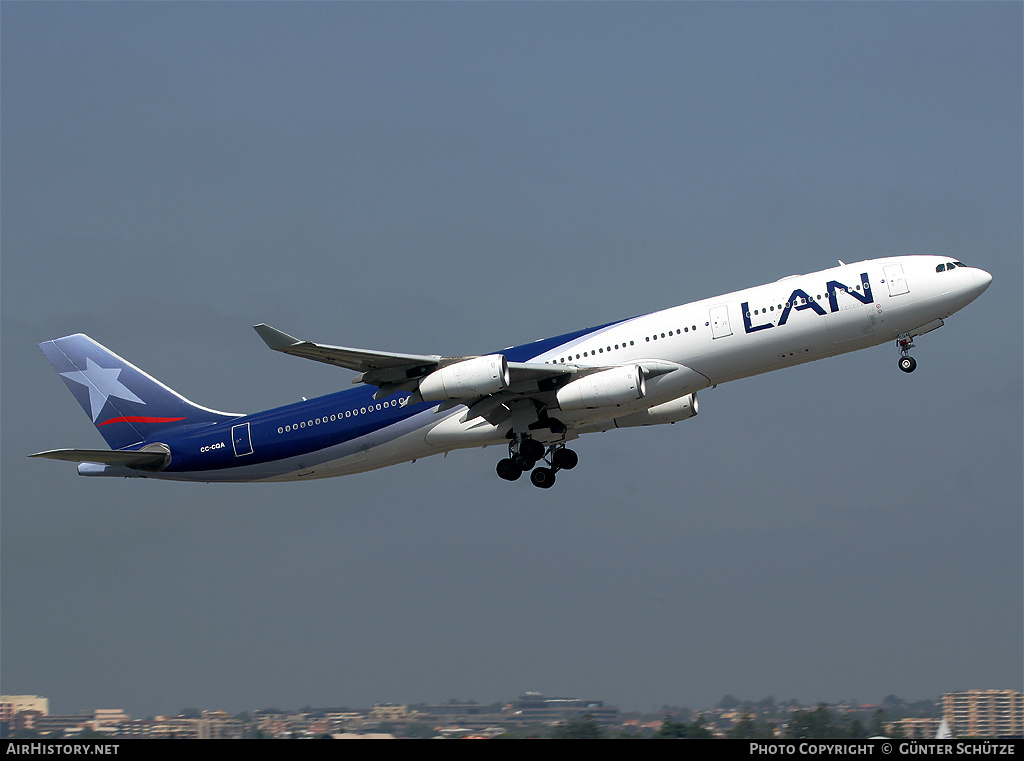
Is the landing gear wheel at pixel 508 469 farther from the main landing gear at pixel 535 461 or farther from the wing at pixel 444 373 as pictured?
the wing at pixel 444 373

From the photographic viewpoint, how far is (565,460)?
145 feet

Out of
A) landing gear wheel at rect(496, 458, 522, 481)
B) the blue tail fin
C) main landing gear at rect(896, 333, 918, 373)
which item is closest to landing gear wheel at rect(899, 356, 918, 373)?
main landing gear at rect(896, 333, 918, 373)

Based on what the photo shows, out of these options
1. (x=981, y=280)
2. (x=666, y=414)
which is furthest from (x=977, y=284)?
(x=666, y=414)

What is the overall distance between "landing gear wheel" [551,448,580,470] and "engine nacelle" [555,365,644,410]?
5475 millimetres

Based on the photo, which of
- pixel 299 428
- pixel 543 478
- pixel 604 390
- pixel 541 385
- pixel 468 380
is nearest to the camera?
pixel 468 380

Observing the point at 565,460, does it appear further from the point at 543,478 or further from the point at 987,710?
the point at 987,710

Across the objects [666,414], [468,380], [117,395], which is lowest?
[666,414]

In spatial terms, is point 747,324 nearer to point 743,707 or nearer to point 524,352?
point 524,352

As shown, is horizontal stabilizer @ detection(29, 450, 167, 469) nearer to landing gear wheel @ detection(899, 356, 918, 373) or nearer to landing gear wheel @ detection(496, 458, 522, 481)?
landing gear wheel @ detection(496, 458, 522, 481)

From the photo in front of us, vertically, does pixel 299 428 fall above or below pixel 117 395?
below

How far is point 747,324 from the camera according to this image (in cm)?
3797

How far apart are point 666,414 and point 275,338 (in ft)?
55.2

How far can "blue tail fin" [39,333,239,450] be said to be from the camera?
4684 cm

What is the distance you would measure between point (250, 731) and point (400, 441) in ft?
38.1
